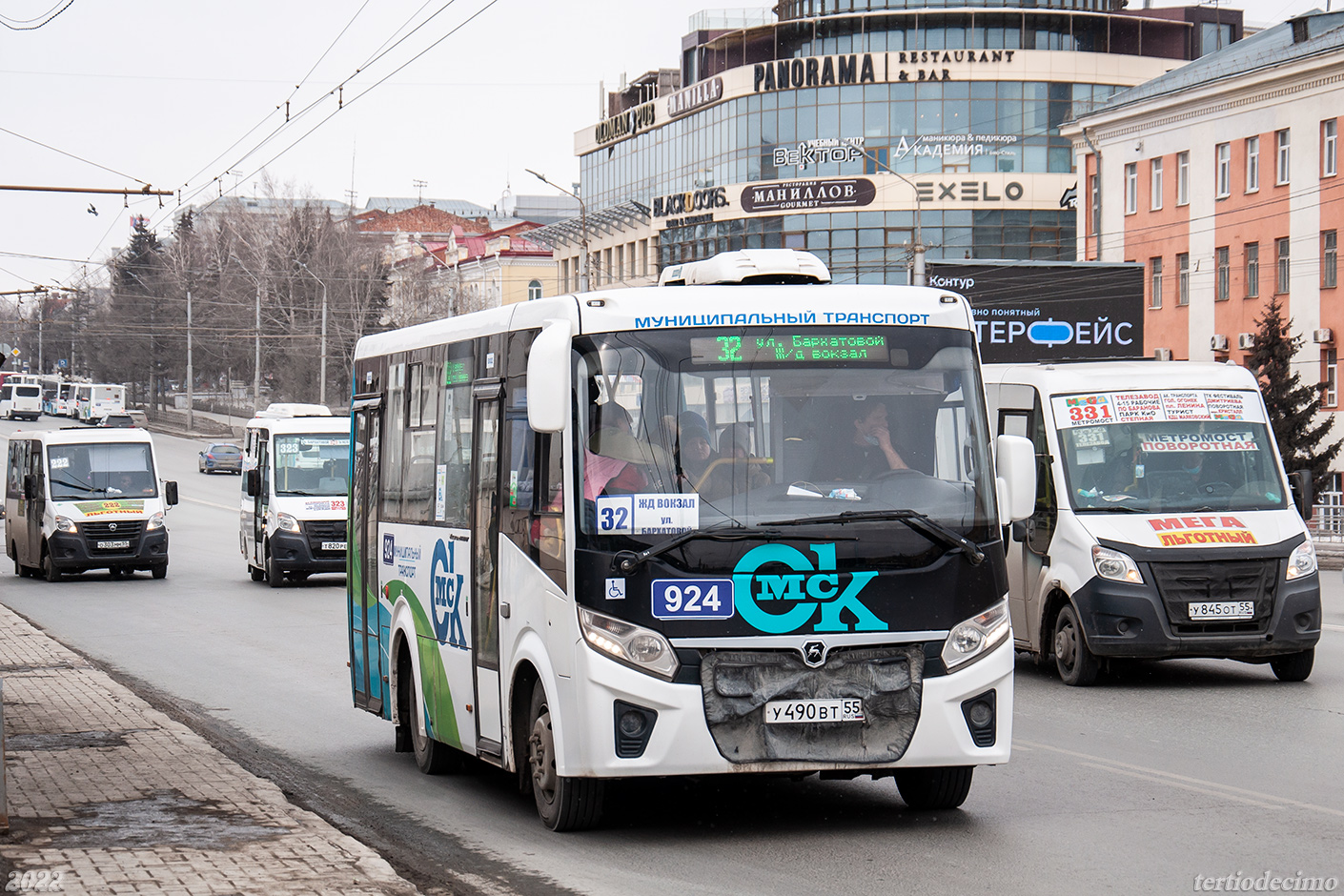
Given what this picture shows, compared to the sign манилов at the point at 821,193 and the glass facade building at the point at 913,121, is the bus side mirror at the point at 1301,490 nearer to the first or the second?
the glass facade building at the point at 913,121

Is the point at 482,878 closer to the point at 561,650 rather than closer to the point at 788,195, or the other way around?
the point at 561,650

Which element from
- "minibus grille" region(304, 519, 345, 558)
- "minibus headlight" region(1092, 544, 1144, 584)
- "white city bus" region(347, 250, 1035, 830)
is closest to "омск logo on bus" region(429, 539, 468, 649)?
"white city bus" region(347, 250, 1035, 830)

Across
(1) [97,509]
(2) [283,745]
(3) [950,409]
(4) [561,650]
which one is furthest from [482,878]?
(1) [97,509]

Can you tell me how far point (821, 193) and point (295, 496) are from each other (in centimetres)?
4873

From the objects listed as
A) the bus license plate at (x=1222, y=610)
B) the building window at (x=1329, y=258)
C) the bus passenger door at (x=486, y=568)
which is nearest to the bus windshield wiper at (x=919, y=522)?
the bus passenger door at (x=486, y=568)

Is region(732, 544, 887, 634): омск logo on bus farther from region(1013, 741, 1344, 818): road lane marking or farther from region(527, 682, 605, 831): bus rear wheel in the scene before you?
region(1013, 741, 1344, 818): road lane marking

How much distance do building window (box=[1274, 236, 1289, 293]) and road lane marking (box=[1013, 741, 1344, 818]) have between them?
46.0m

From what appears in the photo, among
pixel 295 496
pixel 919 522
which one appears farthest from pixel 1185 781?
pixel 295 496

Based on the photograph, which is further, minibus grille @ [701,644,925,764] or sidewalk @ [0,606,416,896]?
minibus grille @ [701,644,925,764]

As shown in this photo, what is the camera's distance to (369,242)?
98.2m

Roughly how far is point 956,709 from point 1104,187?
57.6 meters

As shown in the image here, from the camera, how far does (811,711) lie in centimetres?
786

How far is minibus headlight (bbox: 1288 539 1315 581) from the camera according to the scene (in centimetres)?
1359

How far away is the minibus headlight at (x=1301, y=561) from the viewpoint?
1359cm
